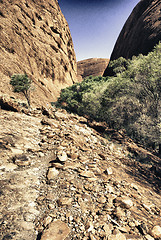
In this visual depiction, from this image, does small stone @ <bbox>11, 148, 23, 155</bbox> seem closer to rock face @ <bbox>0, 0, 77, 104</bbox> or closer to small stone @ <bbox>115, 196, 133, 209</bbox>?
small stone @ <bbox>115, 196, 133, 209</bbox>

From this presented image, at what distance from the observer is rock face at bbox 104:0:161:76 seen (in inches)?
1057

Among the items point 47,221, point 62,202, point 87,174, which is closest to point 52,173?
point 62,202

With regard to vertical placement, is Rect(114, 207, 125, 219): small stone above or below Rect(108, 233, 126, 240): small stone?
below

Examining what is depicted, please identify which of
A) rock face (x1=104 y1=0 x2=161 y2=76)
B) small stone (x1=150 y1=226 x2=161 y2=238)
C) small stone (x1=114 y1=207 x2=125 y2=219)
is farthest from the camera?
rock face (x1=104 y1=0 x2=161 y2=76)

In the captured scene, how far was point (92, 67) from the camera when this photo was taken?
8031cm

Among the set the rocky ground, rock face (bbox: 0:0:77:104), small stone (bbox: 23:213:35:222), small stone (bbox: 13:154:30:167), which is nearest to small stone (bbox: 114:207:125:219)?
the rocky ground

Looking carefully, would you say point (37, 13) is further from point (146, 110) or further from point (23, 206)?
point (23, 206)

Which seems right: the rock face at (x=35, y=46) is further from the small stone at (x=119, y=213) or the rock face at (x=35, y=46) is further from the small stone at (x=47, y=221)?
the small stone at (x=119, y=213)

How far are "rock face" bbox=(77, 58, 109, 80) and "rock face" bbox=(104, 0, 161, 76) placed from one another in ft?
120

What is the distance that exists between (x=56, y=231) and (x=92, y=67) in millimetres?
88656

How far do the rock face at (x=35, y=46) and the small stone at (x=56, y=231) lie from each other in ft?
79.3

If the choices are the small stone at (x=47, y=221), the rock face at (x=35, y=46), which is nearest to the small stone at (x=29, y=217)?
the small stone at (x=47, y=221)

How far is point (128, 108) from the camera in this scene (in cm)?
1182

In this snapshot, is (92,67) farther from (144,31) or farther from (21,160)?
(21,160)
